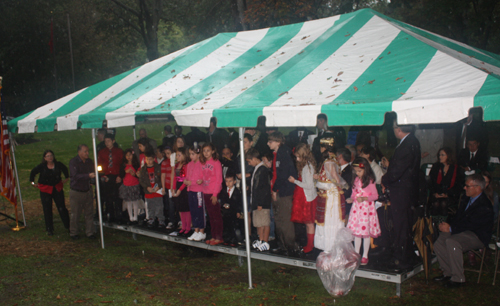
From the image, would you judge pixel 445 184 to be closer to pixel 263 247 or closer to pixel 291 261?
pixel 291 261

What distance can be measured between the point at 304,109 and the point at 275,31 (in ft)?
12.1

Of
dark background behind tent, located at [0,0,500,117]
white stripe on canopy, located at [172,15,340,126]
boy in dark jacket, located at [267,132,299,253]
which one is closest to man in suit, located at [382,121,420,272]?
boy in dark jacket, located at [267,132,299,253]

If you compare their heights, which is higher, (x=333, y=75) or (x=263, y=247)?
(x=333, y=75)

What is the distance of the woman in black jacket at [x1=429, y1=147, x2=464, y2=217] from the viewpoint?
5977mm

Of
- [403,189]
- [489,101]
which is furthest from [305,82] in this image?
[489,101]

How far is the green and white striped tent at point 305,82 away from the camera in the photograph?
425cm

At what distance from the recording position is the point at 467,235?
5.24 m

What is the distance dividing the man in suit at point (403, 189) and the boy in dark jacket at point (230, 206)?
2523mm

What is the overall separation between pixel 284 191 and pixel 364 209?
47.7 inches

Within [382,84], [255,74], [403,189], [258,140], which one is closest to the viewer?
[382,84]

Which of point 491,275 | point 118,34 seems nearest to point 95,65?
point 118,34

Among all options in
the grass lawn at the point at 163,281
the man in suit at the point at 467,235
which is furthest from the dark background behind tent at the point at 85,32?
the grass lawn at the point at 163,281

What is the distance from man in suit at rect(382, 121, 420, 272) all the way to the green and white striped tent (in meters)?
0.85

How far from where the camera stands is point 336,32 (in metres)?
6.36
